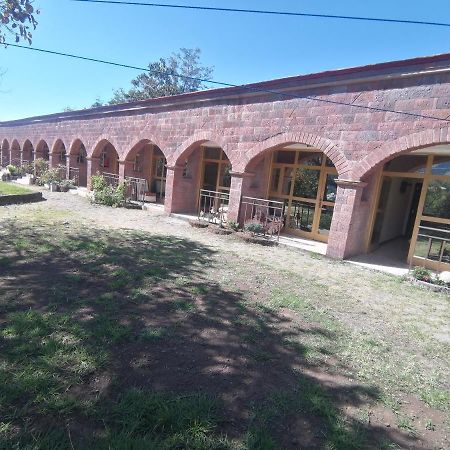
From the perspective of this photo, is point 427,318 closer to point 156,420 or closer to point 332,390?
point 332,390

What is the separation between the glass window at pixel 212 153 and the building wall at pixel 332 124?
1178mm

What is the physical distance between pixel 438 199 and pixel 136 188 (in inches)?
421

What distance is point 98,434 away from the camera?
6.05 feet

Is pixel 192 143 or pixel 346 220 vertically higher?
pixel 192 143

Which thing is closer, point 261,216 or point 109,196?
point 261,216

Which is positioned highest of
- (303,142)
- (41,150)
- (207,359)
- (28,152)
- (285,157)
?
(303,142)

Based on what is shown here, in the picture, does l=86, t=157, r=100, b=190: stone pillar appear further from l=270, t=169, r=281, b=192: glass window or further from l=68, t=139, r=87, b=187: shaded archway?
l=270, t=169, r=281, b=192: glass window

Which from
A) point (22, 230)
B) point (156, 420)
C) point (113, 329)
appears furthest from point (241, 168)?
point (156, 420)

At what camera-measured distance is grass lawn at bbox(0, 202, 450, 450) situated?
1969 mm

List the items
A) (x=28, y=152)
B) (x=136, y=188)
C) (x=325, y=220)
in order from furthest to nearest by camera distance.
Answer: (x=28, y=152)
(x=136, y=188)
(x=325, y=220)

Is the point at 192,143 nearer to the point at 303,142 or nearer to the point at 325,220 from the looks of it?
Result: the point at 303,142

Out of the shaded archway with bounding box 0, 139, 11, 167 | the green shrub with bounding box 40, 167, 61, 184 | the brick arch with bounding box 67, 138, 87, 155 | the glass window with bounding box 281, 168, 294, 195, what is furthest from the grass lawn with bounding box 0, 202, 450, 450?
the shaded archway with bounding box 0, 139, 11, 167

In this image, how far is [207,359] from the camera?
2725mm

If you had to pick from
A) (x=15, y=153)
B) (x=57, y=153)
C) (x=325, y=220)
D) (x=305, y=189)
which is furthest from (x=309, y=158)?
(x=15, y=153)
